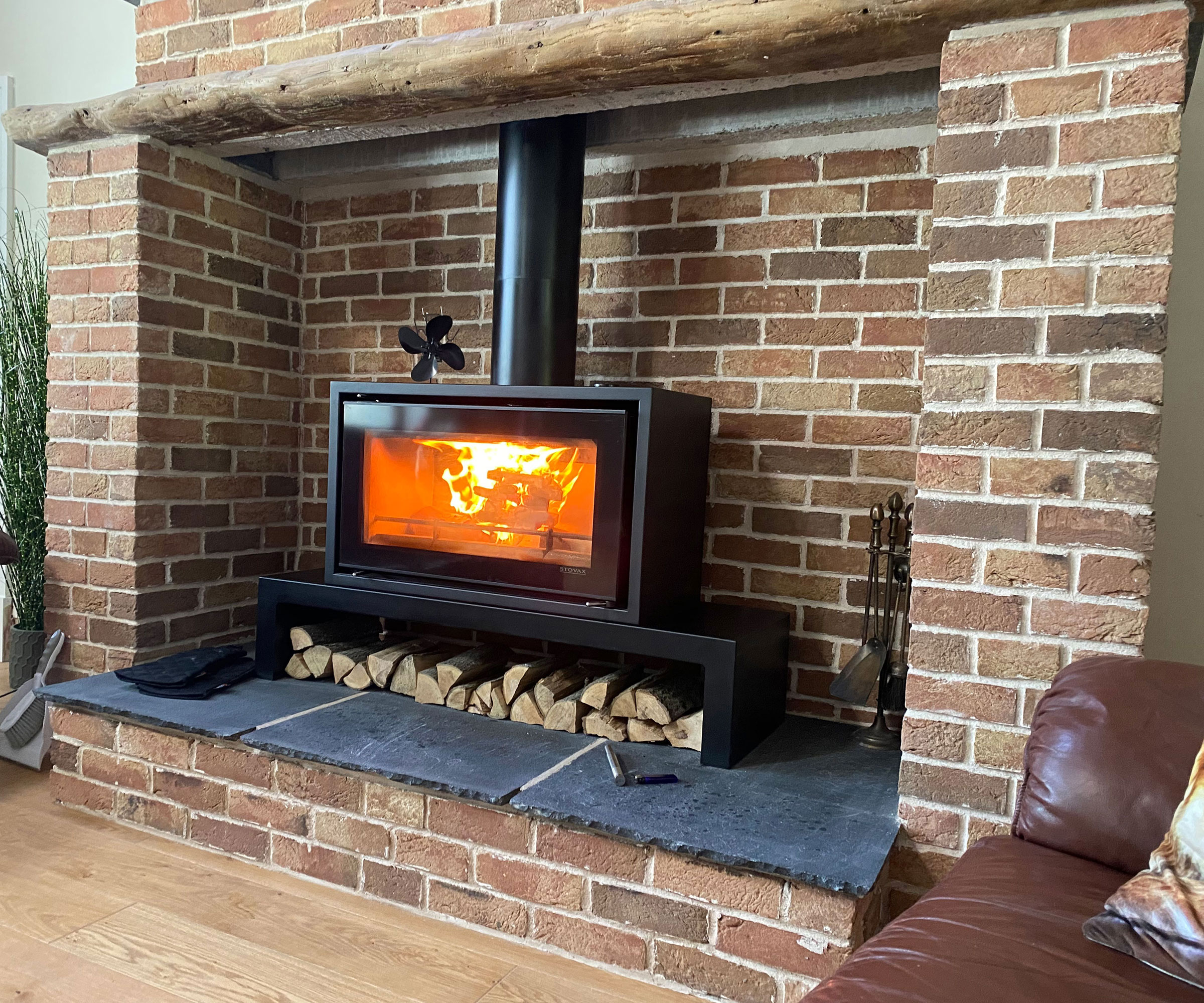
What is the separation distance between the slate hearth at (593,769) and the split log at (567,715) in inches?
1.1

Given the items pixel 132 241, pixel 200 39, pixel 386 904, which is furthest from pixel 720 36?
pixel 386 904

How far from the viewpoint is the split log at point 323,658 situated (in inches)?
102

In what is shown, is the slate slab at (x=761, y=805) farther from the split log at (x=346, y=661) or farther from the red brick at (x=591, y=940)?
the split log at (x=346, y=661)

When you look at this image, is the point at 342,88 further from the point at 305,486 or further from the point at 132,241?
the point at 305,486

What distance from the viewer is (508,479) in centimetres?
231

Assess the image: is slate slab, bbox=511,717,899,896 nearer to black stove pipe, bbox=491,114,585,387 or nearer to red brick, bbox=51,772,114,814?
black stove pipe, bbox=491,114,585,387

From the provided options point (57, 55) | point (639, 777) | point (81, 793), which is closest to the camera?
point (639, 777)

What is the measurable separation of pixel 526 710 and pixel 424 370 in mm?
1006

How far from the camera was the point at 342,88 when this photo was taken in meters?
2.22

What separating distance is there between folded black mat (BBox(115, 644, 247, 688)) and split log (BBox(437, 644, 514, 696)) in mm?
634

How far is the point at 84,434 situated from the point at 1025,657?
2550 mm

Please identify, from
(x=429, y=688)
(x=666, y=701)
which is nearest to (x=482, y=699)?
(x=429, y=688)

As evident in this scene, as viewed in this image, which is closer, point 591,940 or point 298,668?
point 591,940

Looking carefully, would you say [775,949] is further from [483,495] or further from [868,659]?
[483,495]
